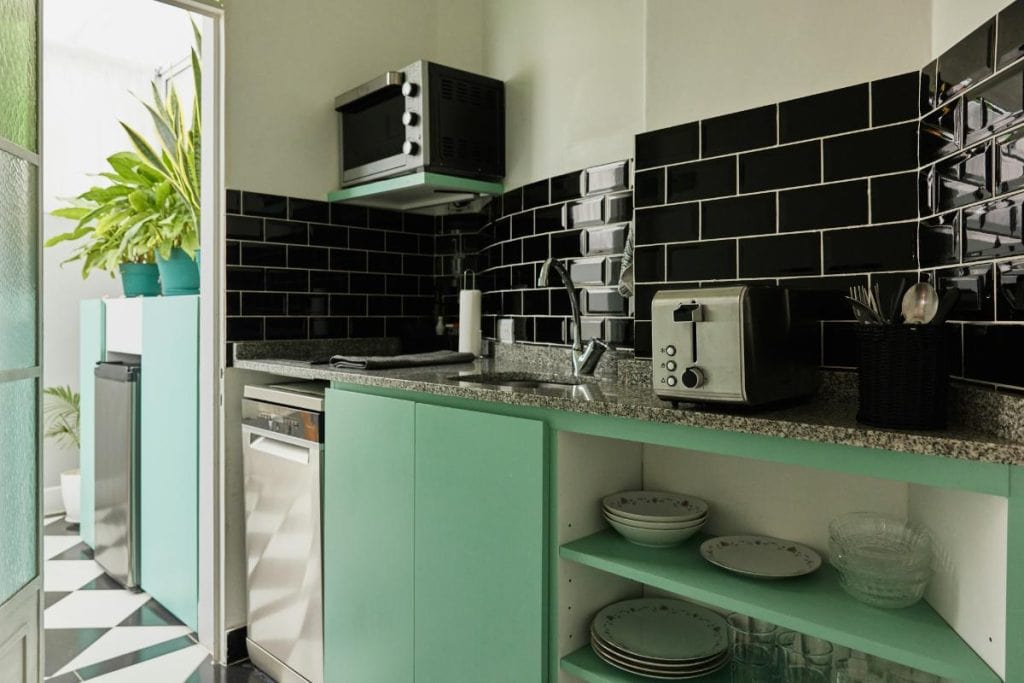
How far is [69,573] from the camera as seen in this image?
3.30 m

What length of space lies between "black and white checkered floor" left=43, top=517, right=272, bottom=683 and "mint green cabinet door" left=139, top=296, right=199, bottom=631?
0.29 feet

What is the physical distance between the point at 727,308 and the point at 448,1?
2338mm

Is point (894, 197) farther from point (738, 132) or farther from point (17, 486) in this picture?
point (17, 486)

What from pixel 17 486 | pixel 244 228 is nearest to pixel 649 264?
pixel 244 228

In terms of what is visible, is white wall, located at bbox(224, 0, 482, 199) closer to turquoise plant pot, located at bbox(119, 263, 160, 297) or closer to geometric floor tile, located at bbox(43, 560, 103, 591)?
turquoise plant pot, located at bbox(119, 263, 160, 297)

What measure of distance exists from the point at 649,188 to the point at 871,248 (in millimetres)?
583

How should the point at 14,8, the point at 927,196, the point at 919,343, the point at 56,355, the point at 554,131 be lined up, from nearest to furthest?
1. the point at 919,343
2. the point at 927,196
3. the point at 14,8
4. the point at 554,131
5. the point at 56,355

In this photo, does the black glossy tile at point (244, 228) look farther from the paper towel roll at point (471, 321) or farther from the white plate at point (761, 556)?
the white plate at point (761, 556)

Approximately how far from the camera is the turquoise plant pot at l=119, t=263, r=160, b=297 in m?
3.18

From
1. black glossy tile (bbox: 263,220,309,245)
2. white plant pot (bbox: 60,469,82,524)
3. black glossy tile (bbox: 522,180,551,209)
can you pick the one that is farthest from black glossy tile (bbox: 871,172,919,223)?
white plant pot (bbox: 60,469,82,524)

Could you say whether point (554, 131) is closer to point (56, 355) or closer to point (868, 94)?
point (868, 94)

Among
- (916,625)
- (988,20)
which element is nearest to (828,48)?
(988,20)

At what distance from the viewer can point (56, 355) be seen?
4.31 m

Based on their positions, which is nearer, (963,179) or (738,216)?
(963,179)
